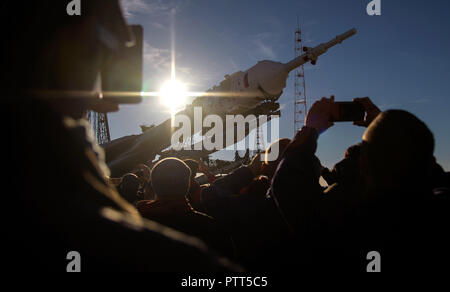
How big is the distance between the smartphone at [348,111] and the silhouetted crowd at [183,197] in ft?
0.27

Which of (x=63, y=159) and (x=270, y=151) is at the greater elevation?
(x=270, y=151)

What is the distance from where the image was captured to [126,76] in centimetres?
97

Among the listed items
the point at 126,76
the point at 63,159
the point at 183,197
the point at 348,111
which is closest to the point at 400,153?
the point at 348,111

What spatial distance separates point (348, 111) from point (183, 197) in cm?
168

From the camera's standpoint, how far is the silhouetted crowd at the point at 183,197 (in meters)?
0.66

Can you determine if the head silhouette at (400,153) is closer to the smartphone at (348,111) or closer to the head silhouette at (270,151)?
Result: the smartphone at (348,111)

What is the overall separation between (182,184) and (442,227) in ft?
6.05

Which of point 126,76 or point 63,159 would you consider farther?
point 126,76

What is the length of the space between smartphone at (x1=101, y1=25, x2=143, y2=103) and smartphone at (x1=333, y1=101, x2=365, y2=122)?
185 centimetres

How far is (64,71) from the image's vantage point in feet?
2.53

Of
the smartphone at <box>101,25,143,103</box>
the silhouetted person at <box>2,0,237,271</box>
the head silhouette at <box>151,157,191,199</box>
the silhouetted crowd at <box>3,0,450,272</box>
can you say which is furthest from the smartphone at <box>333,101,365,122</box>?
the silhouetted person at <box>2,0,237,271</box>

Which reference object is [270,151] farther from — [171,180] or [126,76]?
[126,76]

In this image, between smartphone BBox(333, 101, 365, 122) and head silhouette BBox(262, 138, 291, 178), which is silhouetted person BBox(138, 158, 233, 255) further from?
smartphone BBox(333, 101, 365, 122)

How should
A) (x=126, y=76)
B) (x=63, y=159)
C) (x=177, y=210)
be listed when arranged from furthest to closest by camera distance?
(x=177, y=210)
(x=126, y=76)
(x=63, y=159)
